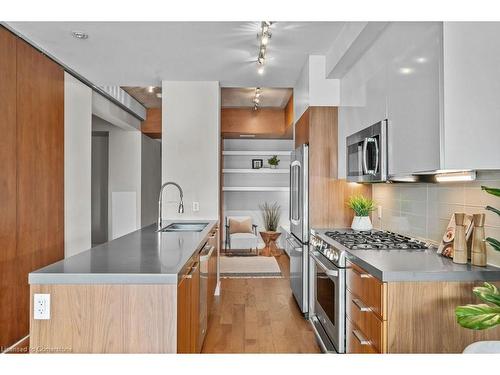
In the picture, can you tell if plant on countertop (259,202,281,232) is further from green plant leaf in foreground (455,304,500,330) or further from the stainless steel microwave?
green plant leaf in foreground (455,304,500,330)

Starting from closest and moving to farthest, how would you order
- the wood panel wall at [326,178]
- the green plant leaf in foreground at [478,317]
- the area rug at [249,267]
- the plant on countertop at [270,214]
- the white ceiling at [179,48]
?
the green plant leaf in foreground at [478,317], the white ceiling at [179,48], the wood panel wall at [326,178], the area rug at [249,267], the plant on countertop at [270,214]

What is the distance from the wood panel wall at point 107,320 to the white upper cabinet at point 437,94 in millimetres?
1373

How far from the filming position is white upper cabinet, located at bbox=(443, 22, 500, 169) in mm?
1388

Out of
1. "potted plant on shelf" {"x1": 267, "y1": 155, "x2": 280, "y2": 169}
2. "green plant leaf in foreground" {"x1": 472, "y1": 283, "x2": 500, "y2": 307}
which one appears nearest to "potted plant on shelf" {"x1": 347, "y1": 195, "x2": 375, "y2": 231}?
"green plant leaf in foreground" {"x1": 472, "y1": 283, "x2": 500, "y2": 307}

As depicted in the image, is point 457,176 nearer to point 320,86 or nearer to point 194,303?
point 194,303

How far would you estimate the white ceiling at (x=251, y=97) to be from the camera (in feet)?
17.5

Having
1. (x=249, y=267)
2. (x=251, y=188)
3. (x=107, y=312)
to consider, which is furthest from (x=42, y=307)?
(x=251, y=188)

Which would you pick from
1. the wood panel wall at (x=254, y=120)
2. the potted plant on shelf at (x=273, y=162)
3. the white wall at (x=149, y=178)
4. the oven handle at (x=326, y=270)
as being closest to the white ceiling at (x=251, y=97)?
the wood panel wall at (x=254, y=120)

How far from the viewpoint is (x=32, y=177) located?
3205mm

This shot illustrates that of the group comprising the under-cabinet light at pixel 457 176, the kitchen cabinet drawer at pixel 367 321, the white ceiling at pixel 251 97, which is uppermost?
the white ceiling at pixel 251 97

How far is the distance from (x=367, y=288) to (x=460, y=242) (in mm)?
522

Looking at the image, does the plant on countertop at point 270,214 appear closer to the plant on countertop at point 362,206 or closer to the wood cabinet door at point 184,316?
the plant on countertop at point 362,206

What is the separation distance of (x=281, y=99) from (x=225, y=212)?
2.74 metres
